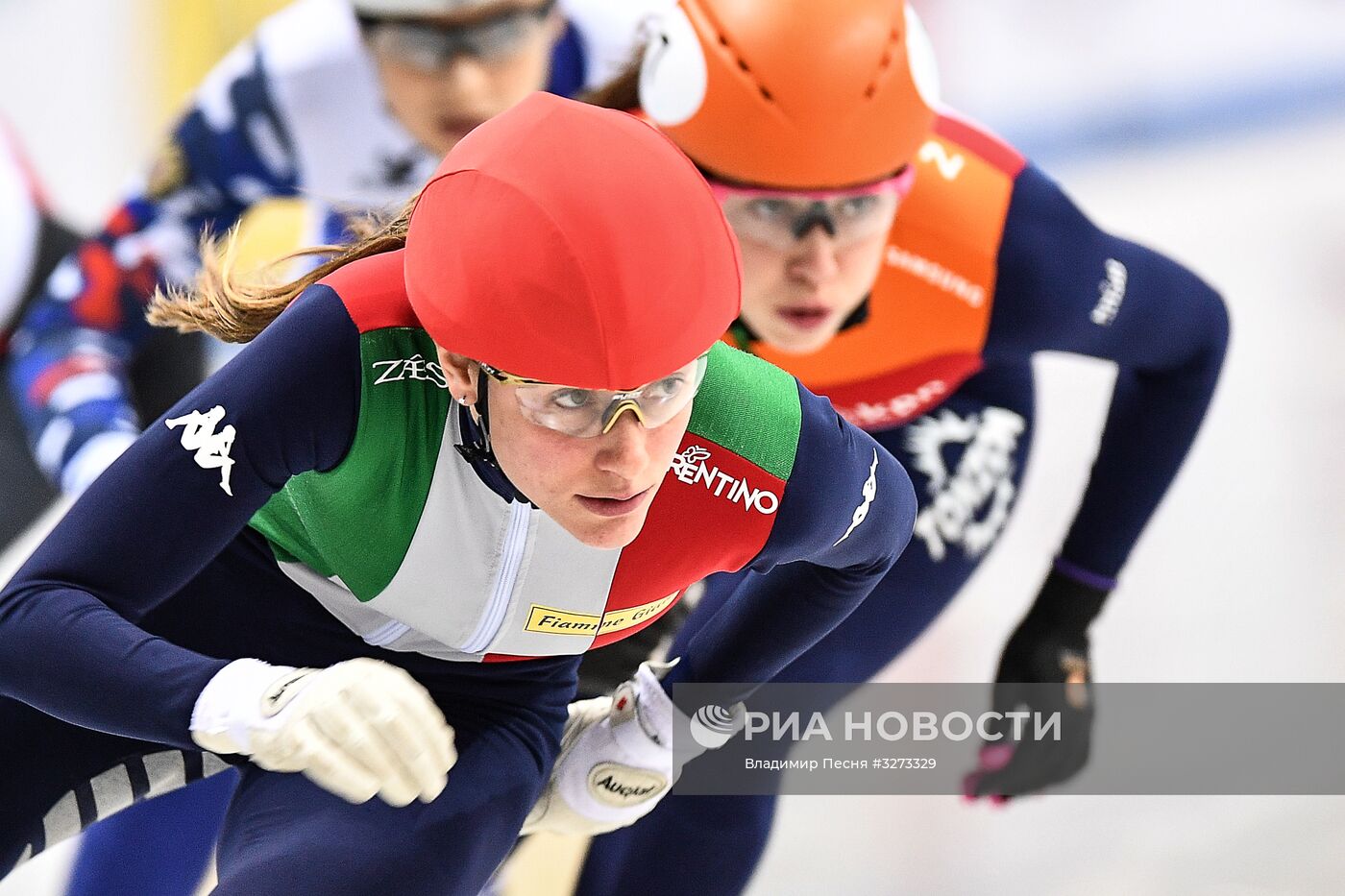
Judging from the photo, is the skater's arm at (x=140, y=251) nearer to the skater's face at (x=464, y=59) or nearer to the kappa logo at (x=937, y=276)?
the skater's face at (x=464, y=59)

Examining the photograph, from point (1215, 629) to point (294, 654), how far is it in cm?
247

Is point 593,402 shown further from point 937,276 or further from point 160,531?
point 937,276

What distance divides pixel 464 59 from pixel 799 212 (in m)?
1.18

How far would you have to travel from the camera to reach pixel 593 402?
160 cm

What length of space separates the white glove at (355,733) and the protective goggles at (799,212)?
3.65 feet

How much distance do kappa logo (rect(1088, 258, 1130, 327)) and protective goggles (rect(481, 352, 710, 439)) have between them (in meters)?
1.16

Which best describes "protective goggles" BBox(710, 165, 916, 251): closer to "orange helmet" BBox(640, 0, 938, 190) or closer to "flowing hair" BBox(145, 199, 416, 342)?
"orange helmet" BBox(640, 0, 938, 190)

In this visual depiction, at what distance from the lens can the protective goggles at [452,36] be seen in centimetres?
342

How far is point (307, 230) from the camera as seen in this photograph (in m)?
4.20

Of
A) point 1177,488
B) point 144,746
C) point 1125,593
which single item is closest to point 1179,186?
point 1177,488

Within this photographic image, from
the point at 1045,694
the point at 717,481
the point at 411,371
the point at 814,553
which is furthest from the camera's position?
the point at 1045,694

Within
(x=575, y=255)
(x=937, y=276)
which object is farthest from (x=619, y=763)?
(x=937, y=276)

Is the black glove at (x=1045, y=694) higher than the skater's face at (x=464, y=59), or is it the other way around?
the skater's face at (x=464, y=59)

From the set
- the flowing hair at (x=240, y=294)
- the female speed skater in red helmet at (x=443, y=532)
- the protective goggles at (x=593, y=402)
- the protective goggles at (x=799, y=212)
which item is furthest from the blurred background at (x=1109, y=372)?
the protective goggles at (x=799, y=212)
